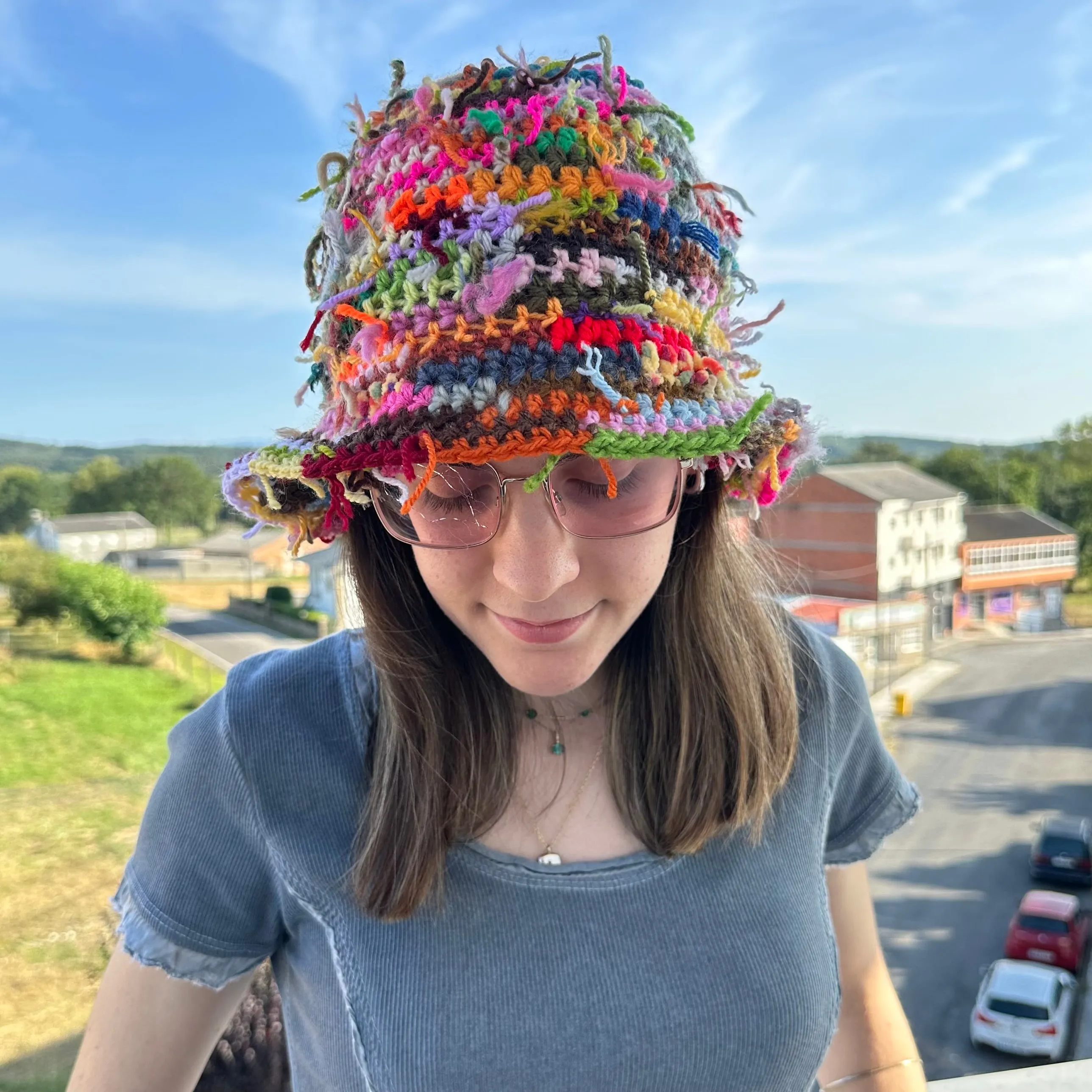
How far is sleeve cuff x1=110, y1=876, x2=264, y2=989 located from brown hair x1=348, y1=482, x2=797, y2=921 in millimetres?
114

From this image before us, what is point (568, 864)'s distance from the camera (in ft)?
1.91

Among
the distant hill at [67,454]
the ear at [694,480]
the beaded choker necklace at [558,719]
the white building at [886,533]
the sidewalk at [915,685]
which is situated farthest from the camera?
the sidewalk at [915,685]

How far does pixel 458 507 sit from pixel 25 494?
287 centimetres

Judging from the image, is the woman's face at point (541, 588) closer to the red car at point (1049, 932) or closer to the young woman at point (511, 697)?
the young woman at point (511, 697)

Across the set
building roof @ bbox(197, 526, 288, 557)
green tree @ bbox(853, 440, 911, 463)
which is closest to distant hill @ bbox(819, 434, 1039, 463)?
green tree @ bbox(853, 440, 911, 463)

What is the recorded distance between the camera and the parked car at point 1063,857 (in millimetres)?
4246

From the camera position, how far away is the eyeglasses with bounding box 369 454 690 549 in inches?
19.6

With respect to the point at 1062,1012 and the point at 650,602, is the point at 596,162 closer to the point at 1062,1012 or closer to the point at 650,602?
the point at 650,602

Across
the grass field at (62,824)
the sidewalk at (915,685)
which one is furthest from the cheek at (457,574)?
the sidewalk at (915,685)

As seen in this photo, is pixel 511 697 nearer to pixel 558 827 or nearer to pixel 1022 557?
pixel 558 827

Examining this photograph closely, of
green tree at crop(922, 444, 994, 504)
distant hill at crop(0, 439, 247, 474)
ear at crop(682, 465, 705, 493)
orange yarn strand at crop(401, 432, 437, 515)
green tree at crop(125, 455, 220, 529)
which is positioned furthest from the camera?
green tree at crop(922, 444, 994, 504)

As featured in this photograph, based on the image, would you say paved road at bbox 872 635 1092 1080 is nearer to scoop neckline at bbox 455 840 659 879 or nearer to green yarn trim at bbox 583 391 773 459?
scoop neckline at bbox 455 840 659 879

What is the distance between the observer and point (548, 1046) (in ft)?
1.72

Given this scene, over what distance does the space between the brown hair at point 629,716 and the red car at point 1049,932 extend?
3890 millimetres
